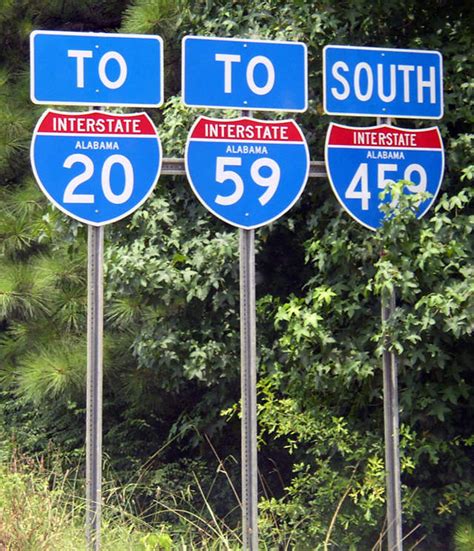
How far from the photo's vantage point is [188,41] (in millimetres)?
5254

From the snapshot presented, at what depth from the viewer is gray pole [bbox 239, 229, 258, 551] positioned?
5109 millimetres

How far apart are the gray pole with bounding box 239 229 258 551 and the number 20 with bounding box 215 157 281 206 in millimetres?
169

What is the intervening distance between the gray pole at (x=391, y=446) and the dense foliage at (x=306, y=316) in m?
0.09

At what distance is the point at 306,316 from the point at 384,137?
48.1 inches

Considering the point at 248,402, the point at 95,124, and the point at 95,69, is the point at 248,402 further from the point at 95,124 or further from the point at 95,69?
the point at 95,69

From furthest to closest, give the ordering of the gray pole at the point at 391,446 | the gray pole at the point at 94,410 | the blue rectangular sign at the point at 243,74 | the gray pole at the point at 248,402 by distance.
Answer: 1. the gray pole at the point at 391,446
2. the blue rectangular sign at the point at 243,74
3. the gray pole at the point at 248,402
4. the gray pole at the point at 94,410

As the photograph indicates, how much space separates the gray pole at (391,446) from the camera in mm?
5539

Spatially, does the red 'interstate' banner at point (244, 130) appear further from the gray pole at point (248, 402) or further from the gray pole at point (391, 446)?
the gray pole at point (391, 446)

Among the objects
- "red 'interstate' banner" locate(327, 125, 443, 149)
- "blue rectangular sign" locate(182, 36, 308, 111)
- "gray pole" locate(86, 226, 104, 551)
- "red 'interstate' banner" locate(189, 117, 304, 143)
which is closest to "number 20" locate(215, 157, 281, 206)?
"red 'interstate' banner" locate(189, 117, 304, 143)

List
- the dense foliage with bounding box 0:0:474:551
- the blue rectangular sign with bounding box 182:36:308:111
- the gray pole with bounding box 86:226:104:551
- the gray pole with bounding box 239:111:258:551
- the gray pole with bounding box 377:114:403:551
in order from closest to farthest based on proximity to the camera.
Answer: the gray pole with bounding box 86:226:104:551
the gray pole with bounding box 239:111:258:551
the blue rectangular sign with bounding box 182:36:308:111
the gray pole with bounding box 377:114:403:551
the dense foliage with bounding box 0:0:474:551

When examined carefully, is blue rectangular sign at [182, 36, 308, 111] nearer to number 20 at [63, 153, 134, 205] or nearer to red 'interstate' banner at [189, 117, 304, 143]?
red 'interstate' banner at [189, 117, 304, 143]

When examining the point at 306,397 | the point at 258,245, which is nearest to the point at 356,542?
the point at 306,397

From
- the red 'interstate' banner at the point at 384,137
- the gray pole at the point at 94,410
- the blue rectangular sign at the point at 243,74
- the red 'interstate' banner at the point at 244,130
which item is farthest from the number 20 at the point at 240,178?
the gray pole at the point at 94,410

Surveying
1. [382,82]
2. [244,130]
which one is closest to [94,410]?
[244,130]
